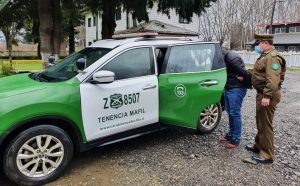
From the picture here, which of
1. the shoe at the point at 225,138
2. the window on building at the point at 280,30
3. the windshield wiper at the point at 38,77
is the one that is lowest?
the shoe at the point at 225,138

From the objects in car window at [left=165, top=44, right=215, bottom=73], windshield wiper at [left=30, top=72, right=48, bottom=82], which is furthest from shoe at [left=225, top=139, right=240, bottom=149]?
windshield wiper at [left=30, top=72, right=48, bottom=82]

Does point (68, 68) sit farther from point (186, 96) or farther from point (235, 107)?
point (235, 107)

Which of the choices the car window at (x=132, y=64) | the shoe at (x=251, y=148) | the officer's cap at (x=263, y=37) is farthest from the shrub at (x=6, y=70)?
the officer's cap at (x=263, y=37)

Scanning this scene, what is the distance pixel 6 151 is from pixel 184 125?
2.59 m

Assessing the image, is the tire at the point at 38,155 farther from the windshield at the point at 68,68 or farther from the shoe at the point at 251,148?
the shoe at the point at 251,148

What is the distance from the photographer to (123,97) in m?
4.25

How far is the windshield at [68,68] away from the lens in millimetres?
4297

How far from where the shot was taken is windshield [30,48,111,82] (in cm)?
430

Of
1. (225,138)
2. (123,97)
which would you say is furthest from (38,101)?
(225,138)

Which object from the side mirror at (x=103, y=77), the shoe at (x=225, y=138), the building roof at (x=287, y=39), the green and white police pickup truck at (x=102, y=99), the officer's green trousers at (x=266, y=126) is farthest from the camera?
the building roof at (x=287, y=39)

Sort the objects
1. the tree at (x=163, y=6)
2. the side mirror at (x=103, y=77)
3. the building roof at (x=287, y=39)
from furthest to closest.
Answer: the building roof at (x=287, y=39)
the tree at (x=163, y=6)
the side mirror at (x=103, y=77)

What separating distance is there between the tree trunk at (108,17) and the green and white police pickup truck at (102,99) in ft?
27.9

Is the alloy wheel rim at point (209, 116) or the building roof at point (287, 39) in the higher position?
the building roof at point (287, 39)

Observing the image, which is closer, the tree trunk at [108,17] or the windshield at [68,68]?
the windshield at [68,68]
